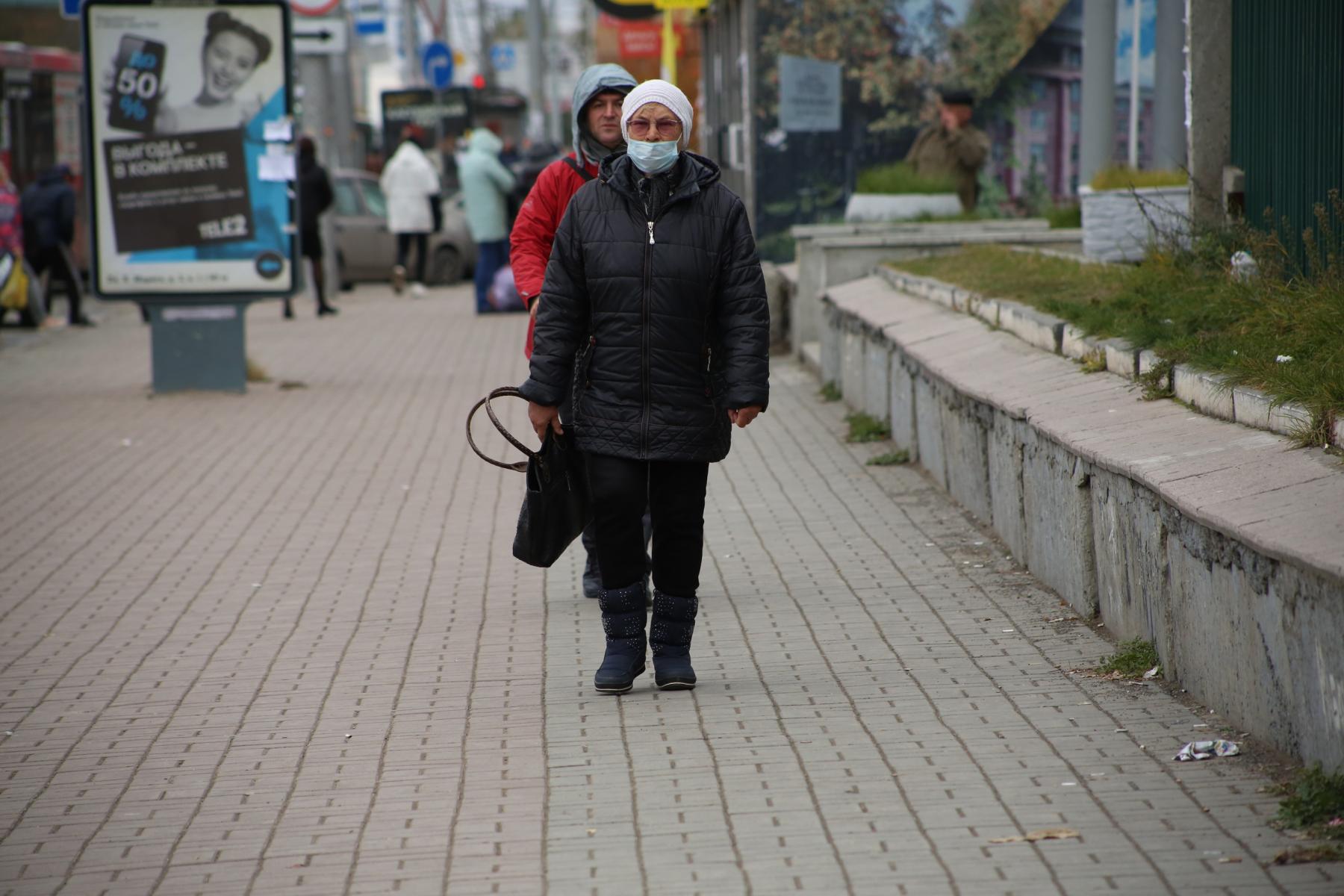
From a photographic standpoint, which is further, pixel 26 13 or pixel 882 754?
pixel 26 13

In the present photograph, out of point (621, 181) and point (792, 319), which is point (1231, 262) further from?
point (792, 319)

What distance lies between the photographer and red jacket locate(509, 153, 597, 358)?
6.19m

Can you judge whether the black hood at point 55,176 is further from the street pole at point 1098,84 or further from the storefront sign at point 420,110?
the storefront sign at point 420,110

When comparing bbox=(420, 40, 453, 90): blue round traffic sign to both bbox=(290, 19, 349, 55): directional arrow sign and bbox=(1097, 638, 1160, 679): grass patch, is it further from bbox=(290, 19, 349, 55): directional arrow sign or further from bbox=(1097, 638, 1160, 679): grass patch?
bbox=(1097, 638, 1160, 679): grass patch

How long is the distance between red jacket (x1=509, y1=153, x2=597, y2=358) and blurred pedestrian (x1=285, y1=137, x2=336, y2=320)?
1405 centimetres

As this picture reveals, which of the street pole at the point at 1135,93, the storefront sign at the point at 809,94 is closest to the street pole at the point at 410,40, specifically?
the storefront sign at the point at 809,94

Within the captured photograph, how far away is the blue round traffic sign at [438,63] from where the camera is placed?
3003cm

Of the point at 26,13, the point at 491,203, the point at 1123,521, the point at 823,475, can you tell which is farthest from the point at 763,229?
the point at 26,13

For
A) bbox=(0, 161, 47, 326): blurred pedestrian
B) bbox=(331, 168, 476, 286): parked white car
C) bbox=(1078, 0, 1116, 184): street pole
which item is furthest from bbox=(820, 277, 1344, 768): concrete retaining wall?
bbox=(331, 168, 476, 286): parked white car

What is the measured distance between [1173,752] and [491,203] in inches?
628

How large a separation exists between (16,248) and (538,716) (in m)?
15.5

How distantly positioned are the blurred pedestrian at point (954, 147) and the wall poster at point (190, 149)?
5388 millimetres

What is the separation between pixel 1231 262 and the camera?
7180 mm

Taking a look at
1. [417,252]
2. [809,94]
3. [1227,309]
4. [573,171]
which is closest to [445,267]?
[417,252]
